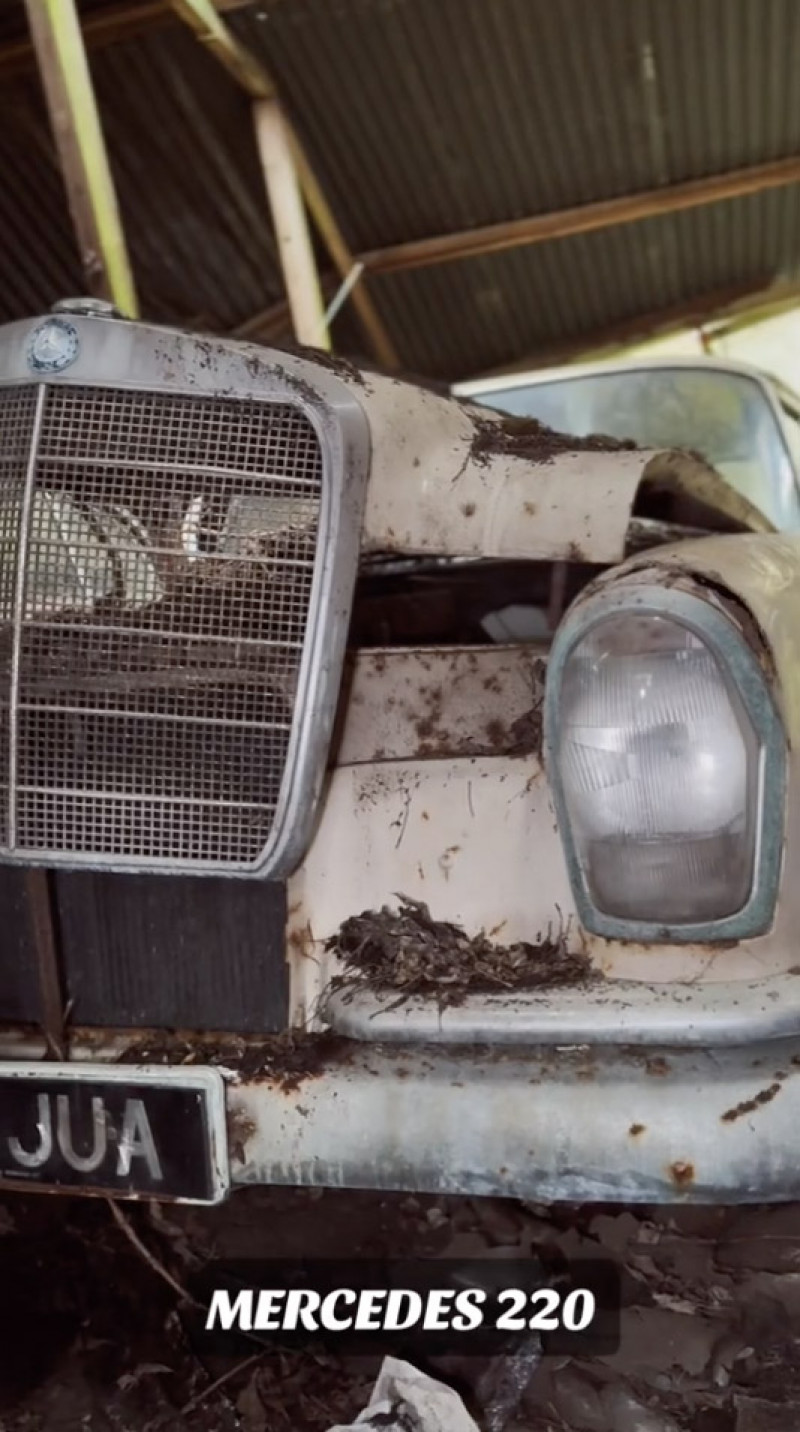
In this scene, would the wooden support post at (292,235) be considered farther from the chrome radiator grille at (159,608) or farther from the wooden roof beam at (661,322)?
the chrome radiator grille at (159,608)

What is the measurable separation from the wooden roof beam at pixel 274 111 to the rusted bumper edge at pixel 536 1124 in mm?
3006

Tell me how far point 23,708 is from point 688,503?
1324mm

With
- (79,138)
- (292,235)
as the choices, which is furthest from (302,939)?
(292,235)

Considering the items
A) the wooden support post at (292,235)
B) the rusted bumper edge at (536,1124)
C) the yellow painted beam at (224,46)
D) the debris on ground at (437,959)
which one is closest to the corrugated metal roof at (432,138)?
the yellow painted beam at (224,46)

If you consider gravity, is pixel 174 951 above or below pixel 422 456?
below

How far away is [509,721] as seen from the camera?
184 cm

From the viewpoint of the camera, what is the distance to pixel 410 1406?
1673 mm

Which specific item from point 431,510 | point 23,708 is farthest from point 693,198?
point 23,708

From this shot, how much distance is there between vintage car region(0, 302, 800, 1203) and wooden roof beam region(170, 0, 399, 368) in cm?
244

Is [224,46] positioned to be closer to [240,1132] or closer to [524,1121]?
[240,1132]

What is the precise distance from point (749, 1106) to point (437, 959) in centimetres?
43

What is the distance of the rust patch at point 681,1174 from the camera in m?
1.36

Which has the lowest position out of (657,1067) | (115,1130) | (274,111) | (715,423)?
(115,1130)

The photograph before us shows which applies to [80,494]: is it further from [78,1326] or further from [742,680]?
[78,1326]
